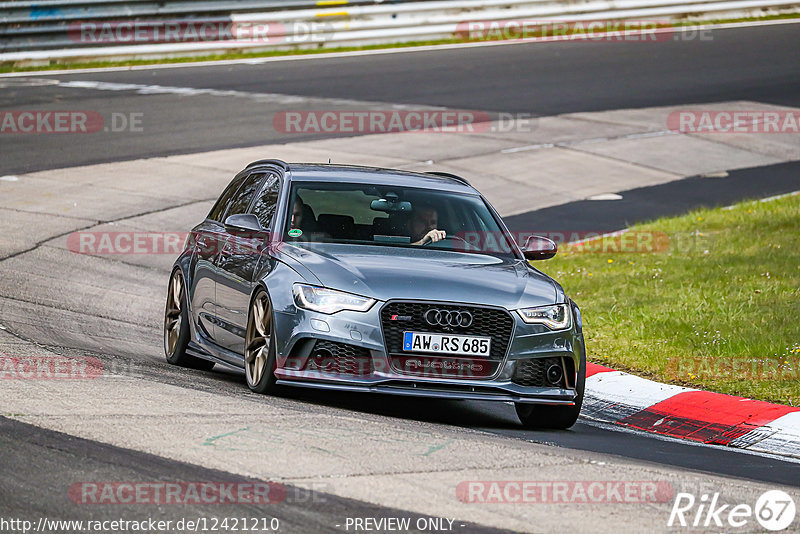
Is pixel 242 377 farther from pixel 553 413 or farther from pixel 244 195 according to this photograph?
pixel 553 413

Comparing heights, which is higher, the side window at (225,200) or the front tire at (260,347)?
the side window at (225,200)

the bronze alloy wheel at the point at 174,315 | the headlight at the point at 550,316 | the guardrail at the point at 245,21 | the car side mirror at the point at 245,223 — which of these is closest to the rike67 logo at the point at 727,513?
the headlight at the point at 550,316

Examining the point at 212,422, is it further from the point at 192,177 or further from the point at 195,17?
the point at 195,17

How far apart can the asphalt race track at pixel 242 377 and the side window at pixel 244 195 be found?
1.27m

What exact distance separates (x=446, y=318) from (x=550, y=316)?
77 cm

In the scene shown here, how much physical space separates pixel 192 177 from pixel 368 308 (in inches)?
465

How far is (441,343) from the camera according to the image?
797cm

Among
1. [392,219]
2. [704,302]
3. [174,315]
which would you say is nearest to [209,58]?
[704,302]

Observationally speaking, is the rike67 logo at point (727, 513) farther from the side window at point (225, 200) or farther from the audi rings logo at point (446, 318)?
the side window at point (225, 200)

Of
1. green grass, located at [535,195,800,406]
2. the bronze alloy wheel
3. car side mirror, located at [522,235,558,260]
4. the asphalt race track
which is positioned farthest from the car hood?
green grass, located at [535,195,800,406]

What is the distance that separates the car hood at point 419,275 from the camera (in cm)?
802

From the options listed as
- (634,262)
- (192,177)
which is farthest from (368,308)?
(192,177)

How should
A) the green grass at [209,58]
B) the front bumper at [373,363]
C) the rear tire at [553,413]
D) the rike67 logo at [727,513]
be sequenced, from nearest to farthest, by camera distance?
the rike67 logo at [727,513] < the front bumper at [373,363] < the rear tire at [553,413] < the green grass at [209,58]

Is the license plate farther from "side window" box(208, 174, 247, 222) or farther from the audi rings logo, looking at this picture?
"side window" box(208, 174, 247, 222)
